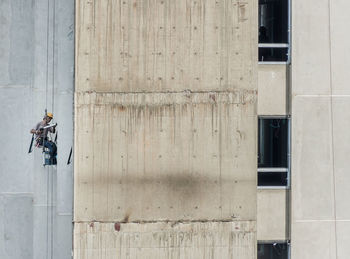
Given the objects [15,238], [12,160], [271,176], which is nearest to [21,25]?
[12,160]

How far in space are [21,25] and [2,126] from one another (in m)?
3.50

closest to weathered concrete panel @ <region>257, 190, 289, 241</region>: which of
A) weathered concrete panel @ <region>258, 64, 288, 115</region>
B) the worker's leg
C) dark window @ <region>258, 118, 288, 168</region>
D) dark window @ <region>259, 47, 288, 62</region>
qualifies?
dark window @ <region>258, 118, 288, 168</region>

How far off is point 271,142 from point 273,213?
2.33m

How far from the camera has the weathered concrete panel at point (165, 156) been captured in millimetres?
10516

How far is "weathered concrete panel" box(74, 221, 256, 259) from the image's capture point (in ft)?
34.7

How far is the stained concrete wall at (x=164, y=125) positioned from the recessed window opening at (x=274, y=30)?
3.65 ft

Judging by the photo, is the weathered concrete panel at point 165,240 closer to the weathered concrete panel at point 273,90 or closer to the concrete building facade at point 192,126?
the concrete building facade at point 192,126

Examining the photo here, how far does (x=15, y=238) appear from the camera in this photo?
12414 mm

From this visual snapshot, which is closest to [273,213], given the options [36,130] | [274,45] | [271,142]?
[271,142]

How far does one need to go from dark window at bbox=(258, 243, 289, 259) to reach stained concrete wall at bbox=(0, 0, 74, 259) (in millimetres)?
6489

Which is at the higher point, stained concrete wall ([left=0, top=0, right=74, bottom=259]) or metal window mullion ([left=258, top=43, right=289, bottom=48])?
metal window mullion ([left=258, top=43, right=289, bottom=48])

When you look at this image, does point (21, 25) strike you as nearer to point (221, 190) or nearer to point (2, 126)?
point (2, 126)

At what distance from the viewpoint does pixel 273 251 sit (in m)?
12.3
